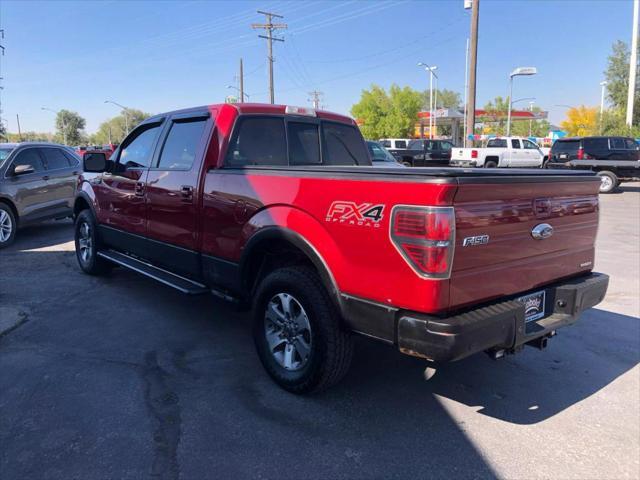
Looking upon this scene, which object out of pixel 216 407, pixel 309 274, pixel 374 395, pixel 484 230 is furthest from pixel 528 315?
pixel 216 407

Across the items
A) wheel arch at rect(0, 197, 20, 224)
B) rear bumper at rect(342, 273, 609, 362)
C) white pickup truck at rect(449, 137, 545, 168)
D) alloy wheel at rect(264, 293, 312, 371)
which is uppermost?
white pickup truck at rect(449, 137, 545, 168)

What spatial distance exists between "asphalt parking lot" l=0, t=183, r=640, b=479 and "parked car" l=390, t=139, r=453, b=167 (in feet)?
83.5

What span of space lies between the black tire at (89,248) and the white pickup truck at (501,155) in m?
21.2

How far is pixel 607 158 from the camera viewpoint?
1834 cm

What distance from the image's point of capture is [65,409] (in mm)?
3266

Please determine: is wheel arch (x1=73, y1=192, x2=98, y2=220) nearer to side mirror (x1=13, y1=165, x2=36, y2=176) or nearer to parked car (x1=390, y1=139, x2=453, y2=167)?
side mirror (x1=13, y1=165, x2=36, y2=176)

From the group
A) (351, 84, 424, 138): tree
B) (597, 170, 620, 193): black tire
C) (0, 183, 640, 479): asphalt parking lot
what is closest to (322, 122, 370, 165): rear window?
(0, 183, 640, 479): asphalt parking lot

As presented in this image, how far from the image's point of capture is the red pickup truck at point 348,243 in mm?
2621

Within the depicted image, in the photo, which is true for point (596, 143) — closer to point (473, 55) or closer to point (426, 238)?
point (473, 55)

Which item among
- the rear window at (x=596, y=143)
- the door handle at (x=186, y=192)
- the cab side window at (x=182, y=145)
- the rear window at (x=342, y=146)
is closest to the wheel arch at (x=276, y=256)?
the door handle at (x=186, y=192)

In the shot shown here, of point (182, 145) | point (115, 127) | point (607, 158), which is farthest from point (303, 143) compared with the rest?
point (115, 127)

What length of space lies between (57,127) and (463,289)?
125332mm

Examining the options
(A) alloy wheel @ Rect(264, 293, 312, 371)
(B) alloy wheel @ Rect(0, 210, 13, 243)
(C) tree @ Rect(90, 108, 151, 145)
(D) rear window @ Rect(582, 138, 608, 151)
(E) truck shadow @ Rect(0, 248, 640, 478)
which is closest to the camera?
(E) truck shadow @ Rect(0, 248, 640, 478)

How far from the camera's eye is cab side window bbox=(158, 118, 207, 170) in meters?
4.44
